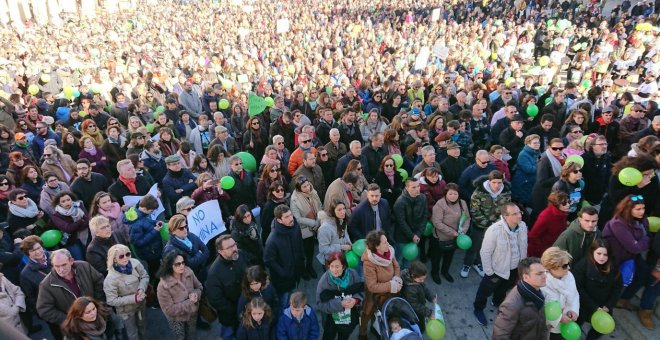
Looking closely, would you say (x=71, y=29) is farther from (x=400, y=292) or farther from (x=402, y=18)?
(x=400, y=292)

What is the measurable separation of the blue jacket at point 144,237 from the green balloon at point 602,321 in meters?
4.68

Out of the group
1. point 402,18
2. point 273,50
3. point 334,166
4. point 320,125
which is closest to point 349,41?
point 273,50

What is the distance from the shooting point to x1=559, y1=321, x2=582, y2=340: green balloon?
13.4 feet

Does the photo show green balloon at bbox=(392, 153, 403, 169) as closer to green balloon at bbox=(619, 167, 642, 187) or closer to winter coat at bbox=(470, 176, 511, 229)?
winter coat at bbox=(470, 176, 511, 229)

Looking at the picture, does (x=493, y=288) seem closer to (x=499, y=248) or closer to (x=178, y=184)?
(x=499, y=248)

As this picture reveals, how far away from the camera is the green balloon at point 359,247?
16.1ft

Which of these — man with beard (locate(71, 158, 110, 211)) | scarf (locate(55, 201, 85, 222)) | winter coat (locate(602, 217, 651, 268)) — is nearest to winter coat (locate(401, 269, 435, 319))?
winter coat (locate(602, 217, 651, 268))

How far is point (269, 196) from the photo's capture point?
18.0ft

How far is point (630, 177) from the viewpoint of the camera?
16.8 feet

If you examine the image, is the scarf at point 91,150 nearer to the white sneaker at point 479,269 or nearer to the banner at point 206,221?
the banner at point 206,221

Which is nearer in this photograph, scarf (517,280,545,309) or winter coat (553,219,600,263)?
scarf (517,280,545,309)

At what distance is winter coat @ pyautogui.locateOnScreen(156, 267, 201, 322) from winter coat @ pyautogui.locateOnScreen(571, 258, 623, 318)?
149 inches

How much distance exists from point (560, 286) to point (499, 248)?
79 cm

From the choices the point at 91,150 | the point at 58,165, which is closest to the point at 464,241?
the point at 91,150
